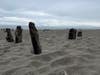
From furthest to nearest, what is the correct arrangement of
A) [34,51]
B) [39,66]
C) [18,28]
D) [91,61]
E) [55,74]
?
[18,28] < [34,51] < [91,61] < [39,66] < [55,74]

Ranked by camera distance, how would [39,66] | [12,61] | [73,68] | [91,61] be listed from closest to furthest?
[73,68] → [39,66] → [91,61] → [12,61]

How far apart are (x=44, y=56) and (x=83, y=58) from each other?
3.91 ft

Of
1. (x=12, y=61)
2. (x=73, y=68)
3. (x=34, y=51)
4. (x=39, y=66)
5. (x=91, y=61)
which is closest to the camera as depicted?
(x=73, y=68)

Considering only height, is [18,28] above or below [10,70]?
above

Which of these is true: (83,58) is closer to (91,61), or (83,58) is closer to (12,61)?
(91,61)

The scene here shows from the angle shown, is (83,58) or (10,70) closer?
(10,70)

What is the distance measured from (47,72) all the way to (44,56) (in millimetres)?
1555

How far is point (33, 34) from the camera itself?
20.4ft

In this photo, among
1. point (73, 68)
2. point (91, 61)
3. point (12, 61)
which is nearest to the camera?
point (73, 68)

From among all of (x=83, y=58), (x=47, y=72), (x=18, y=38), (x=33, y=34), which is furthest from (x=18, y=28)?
(x=47, y=72)

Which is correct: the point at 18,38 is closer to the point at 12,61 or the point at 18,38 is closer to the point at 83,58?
the point at 12,61

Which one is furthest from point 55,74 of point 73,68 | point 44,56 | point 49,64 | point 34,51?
point 34,51

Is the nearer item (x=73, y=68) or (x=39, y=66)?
(x=73, y=68)

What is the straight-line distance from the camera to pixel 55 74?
12.4 feet
